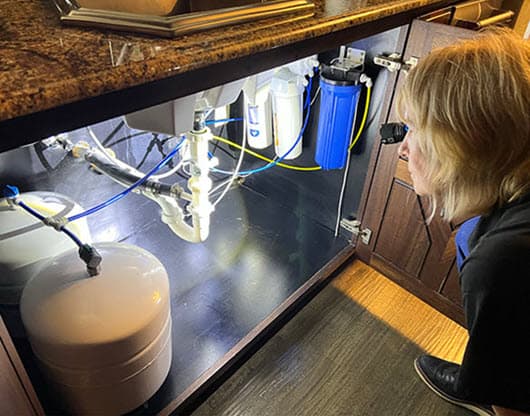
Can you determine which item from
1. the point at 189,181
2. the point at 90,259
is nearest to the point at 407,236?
the point at 189,181

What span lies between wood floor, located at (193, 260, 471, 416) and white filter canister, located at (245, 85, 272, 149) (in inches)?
26.5

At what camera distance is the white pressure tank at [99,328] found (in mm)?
896

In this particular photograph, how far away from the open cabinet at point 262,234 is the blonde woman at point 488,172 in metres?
0.33

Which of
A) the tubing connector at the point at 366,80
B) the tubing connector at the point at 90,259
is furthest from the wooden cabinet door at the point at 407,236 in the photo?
the tubing connector at the point at 90,259

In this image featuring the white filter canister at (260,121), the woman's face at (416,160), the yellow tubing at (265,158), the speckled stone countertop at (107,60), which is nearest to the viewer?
the speckled stone countertop at (107,60)

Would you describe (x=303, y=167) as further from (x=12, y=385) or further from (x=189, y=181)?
(x=12, y=385)

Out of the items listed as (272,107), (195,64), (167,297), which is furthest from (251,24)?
(272,107)

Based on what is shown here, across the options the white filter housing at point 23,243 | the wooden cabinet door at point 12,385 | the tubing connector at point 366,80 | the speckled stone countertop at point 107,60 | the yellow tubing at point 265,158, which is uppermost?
the speckled stone countertop at point 107,60

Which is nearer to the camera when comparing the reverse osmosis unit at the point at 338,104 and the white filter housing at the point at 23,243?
the white filter housing at the point at 23,243

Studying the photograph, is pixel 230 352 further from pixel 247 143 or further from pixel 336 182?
pixel 247 143

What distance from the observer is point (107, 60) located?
56 cm

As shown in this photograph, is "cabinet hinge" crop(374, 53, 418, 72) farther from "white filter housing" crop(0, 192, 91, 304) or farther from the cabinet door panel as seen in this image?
"white filter housing" crop(0, 192, 91, 304)

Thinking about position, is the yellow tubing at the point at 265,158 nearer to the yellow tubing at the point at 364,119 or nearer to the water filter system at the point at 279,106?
the water filter system at the point at 279,106

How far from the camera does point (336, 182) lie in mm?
1731
